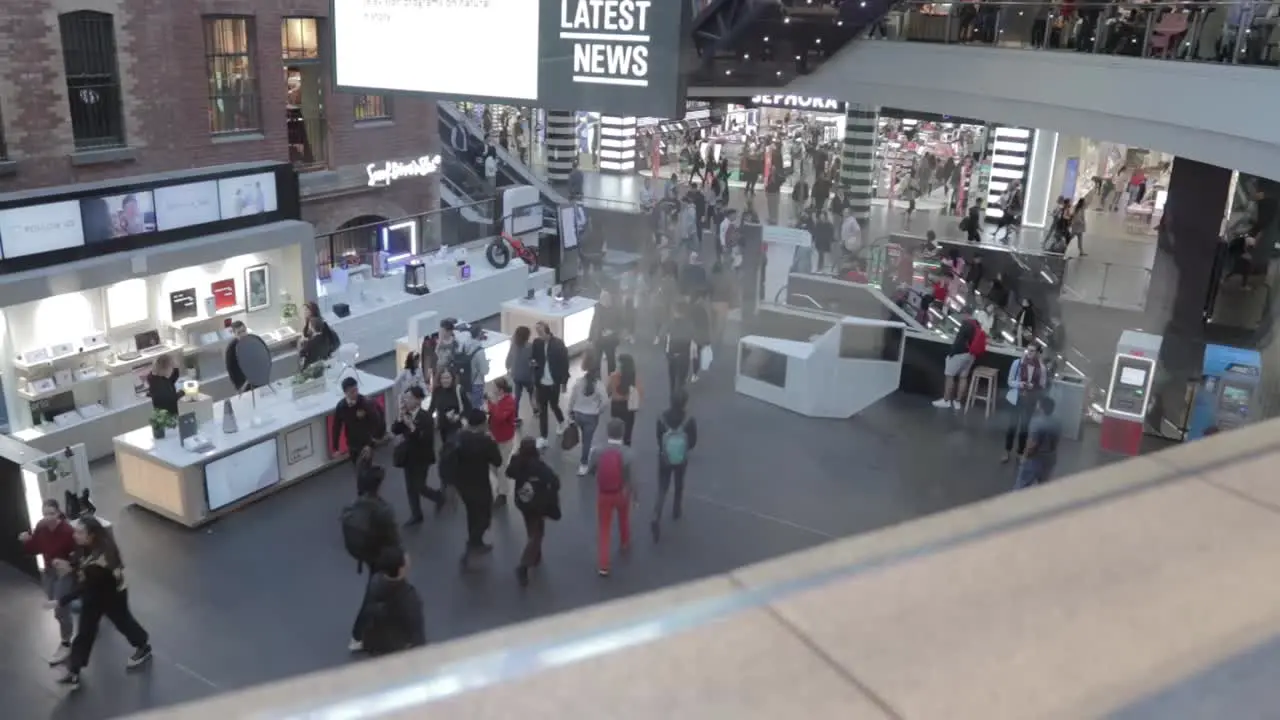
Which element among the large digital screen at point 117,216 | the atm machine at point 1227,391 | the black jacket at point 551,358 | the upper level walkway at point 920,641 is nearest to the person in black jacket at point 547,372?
the black jacket at point 551,358

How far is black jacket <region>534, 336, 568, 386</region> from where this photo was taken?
35.3 ft

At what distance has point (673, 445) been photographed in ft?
28.6

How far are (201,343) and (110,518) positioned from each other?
10.8 ft

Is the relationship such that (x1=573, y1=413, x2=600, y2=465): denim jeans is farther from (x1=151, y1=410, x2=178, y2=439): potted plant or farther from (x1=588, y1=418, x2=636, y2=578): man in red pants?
(x1=151, y1=410, x2=178, y2=439): potted plant

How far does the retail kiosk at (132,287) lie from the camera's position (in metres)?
10.4

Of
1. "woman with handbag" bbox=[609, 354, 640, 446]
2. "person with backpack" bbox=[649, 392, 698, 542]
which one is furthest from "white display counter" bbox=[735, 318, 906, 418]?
"person with backpack" bbox=[649, 392, 698, 542]

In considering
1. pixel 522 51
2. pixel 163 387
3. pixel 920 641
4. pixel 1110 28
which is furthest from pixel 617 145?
pixel 920 641

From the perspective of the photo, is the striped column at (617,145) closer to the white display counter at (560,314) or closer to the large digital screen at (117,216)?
the white display counter at (560,314)

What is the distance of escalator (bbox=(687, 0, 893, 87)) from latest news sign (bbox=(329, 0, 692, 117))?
598 centimetres

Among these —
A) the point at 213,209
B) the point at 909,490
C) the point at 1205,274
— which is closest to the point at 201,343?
the point at 213,209

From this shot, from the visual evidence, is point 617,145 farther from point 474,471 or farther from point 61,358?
point 474,471

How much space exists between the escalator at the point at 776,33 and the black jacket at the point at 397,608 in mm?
11420

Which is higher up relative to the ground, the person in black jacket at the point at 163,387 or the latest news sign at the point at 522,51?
the latest news sign at the point at 522,51

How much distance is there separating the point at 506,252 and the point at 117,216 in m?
6.71
